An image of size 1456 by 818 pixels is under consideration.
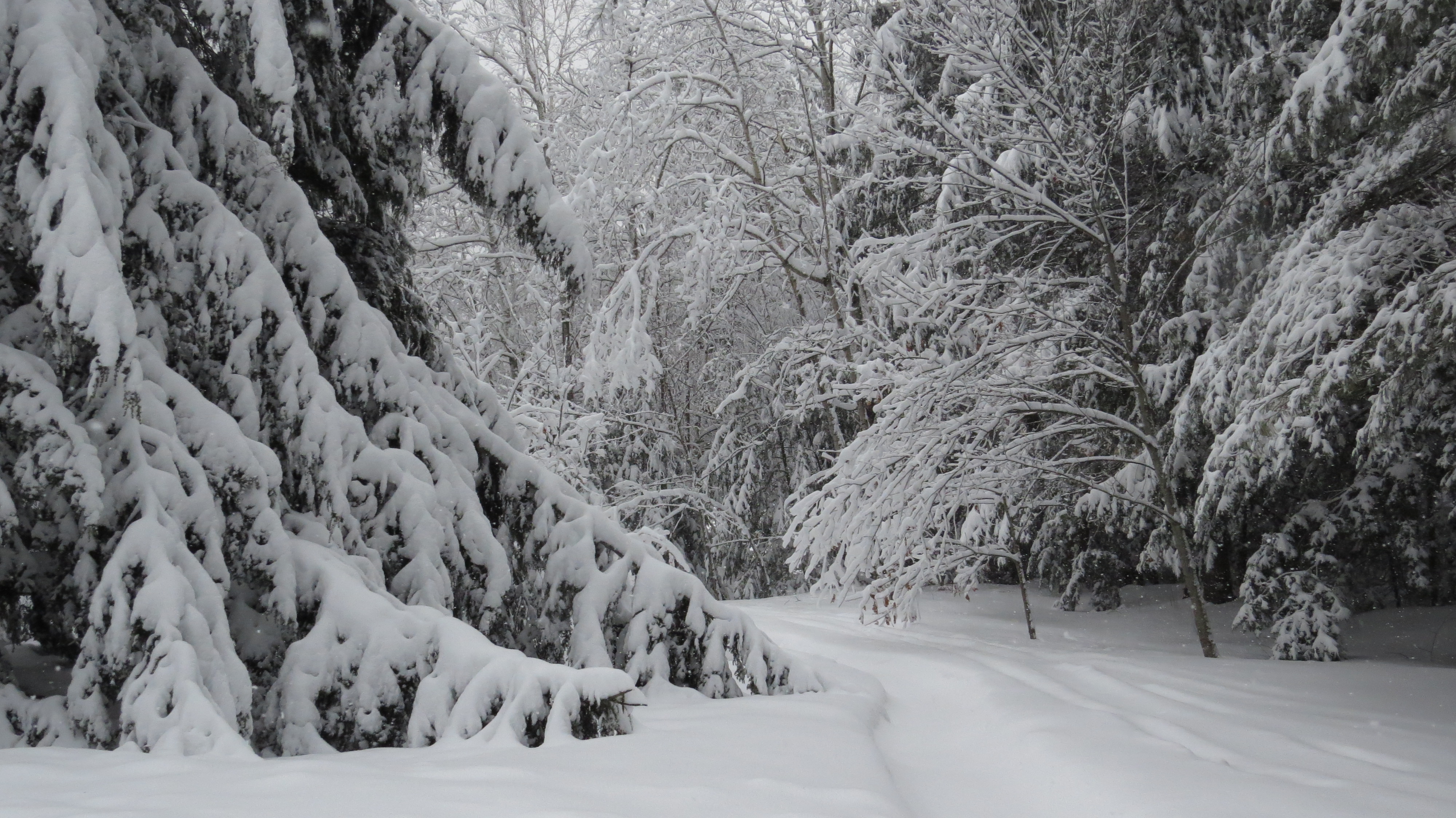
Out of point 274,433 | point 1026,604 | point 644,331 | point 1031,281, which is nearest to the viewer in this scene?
point 274,433

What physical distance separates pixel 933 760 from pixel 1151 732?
1081 mm

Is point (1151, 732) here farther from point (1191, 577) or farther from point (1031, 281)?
point (1031, 281)

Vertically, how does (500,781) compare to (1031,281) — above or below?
below

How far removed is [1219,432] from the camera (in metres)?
6.74

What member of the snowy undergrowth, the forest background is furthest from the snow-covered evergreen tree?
the snowy undergrowth

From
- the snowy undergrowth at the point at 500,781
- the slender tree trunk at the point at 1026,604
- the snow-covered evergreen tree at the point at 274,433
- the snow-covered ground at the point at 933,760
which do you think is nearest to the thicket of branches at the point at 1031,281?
the slender tree trunk at the point at 1026,604

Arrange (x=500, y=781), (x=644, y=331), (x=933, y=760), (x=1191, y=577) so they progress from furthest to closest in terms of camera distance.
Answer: (x=644, y=331)
(x=1191, y=577)
(x=933, y=760)
(x=500, y=781)

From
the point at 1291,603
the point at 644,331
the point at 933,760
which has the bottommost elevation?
the point at 933,760

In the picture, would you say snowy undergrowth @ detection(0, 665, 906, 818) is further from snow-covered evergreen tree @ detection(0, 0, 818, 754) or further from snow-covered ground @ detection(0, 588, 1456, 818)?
snow-covered evergreen tree @ detection(0, 0, 818, 754)

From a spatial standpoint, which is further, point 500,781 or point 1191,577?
point 1191,577

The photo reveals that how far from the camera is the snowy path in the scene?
114 inches

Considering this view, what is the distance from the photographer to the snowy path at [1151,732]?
9.48 ft

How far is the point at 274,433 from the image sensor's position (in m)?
2.96

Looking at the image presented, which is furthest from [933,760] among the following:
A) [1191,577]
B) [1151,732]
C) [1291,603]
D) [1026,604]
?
[1026,604]
